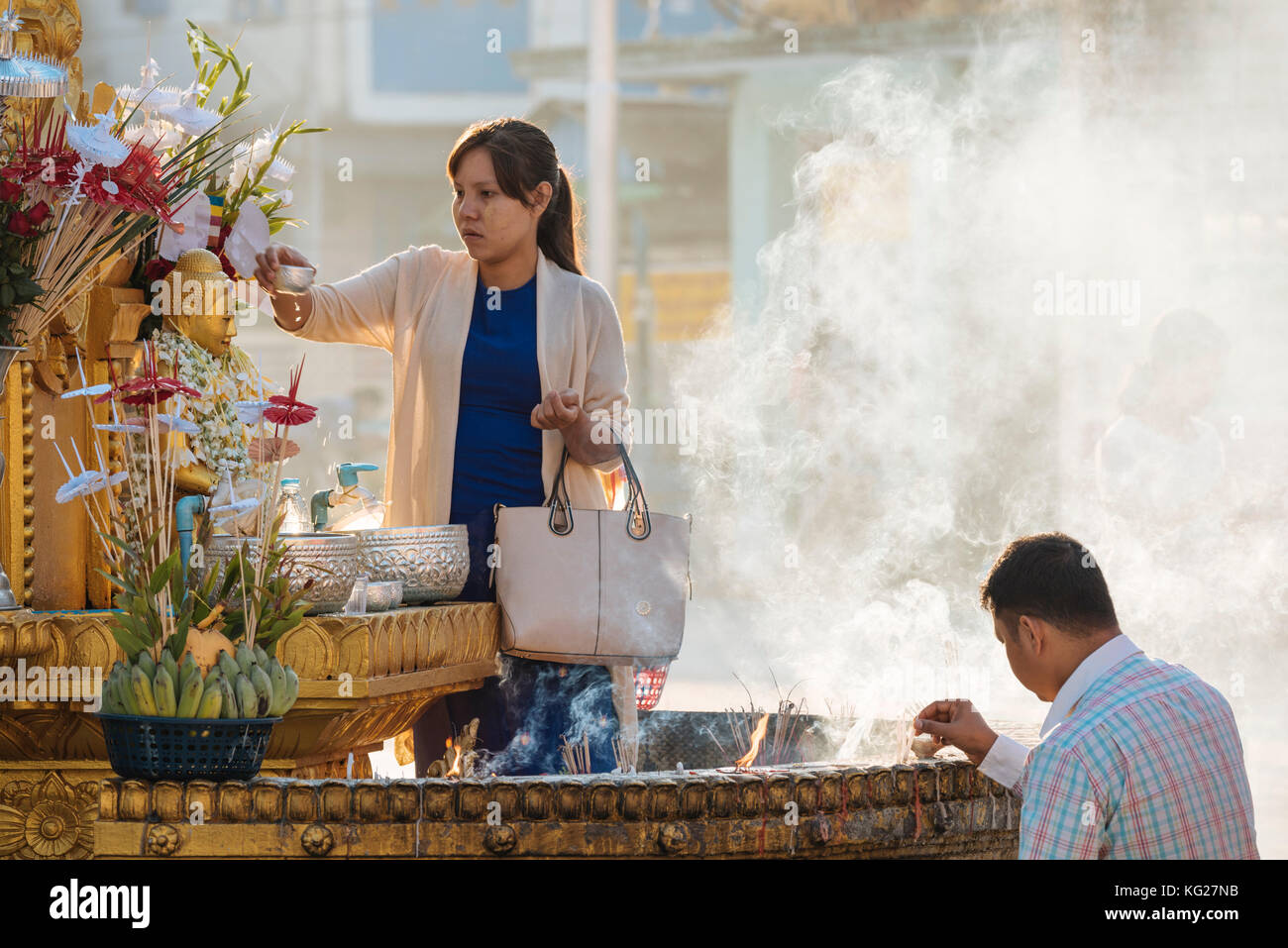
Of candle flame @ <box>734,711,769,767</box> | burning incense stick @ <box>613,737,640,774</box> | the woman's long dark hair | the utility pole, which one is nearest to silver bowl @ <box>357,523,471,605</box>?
burning incense stick @ <box>613,737,640,774</box>

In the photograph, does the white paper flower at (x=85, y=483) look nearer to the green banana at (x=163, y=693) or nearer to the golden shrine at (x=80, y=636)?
the golden shrine at (x=80, y=636)

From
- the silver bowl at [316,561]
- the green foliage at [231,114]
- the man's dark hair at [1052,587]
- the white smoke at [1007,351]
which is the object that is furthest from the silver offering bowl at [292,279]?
the white smoke at [1007,351]

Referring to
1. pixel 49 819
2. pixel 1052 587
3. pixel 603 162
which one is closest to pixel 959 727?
pixel 1052 587

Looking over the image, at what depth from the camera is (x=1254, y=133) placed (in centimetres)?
946

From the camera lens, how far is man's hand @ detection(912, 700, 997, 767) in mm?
2881

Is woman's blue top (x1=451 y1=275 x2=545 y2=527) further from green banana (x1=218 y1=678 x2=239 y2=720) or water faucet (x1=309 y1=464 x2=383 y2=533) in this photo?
green banana (x1=218 y1=678 x2=239 y2=720)

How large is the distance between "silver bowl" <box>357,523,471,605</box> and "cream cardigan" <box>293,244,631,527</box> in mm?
180

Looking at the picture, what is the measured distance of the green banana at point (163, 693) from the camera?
8.30 ft

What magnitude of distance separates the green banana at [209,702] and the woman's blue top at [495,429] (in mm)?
888

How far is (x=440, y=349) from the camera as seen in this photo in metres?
3.34

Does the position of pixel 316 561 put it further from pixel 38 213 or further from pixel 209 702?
pixel 38 213

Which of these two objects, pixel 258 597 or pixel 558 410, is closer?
pixel 258 597

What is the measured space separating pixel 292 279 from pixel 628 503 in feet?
2.65

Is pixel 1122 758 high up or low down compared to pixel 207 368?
down
